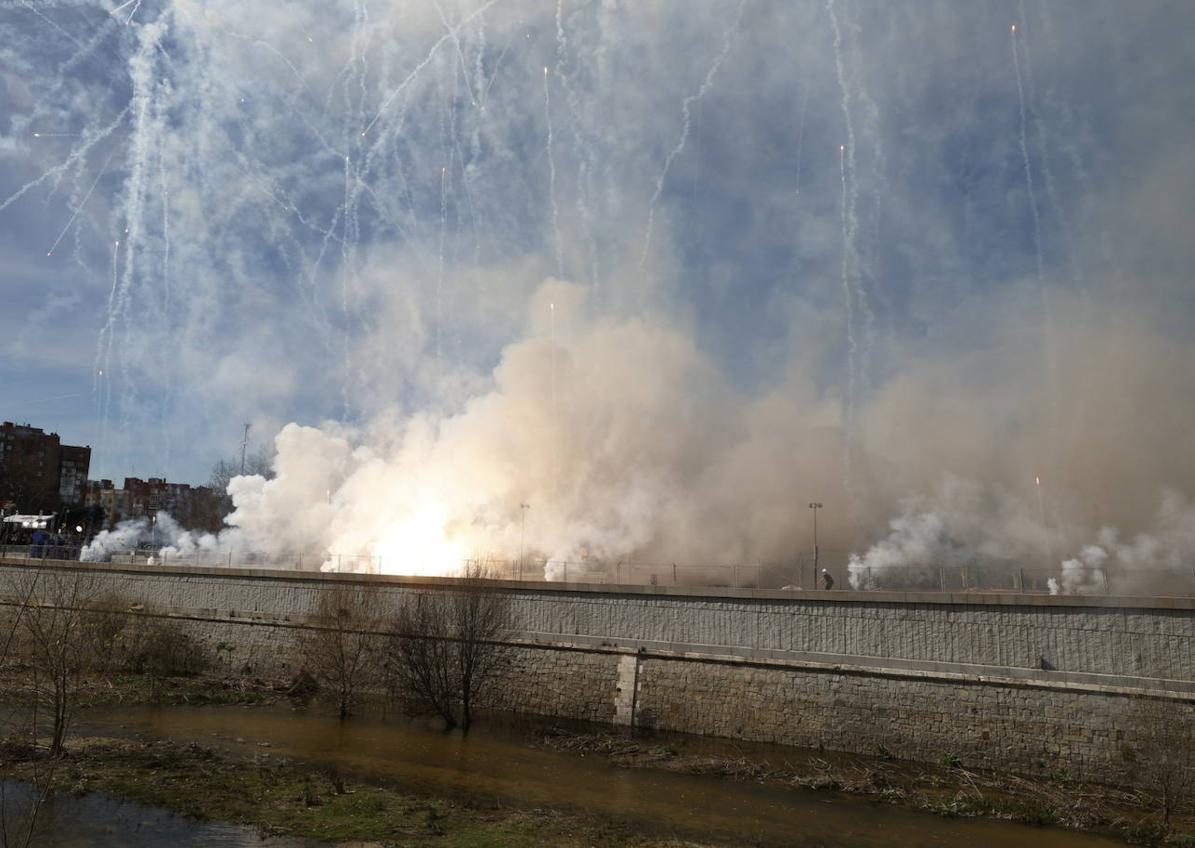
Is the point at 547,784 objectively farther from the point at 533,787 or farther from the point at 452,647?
the point at 452,647

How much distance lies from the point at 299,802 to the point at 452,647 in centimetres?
1309

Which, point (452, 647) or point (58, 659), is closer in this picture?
point (58, 659)

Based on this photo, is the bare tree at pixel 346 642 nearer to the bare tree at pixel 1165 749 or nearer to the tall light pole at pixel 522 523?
the tall light pole at pixel 522 523

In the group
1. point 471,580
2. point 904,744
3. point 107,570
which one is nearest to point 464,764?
point 471,580

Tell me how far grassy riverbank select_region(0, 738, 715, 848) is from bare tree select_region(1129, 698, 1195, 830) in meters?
12.4

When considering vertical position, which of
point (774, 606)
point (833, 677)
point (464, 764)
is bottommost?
point (464, 764)

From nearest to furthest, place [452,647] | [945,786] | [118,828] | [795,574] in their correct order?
1. [118,828]
2. [945,786]
3. [452,647]
4. [795,574]

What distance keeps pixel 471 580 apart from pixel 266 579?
Answer: 564 inches

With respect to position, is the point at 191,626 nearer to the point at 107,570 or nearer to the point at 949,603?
the point at 107,570

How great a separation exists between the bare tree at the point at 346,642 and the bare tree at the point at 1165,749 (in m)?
27.4

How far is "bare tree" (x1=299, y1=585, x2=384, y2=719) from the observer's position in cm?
3375

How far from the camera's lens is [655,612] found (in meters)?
31.1

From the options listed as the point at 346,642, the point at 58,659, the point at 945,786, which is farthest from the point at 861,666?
the point at 58,659

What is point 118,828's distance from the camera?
56.8ft
